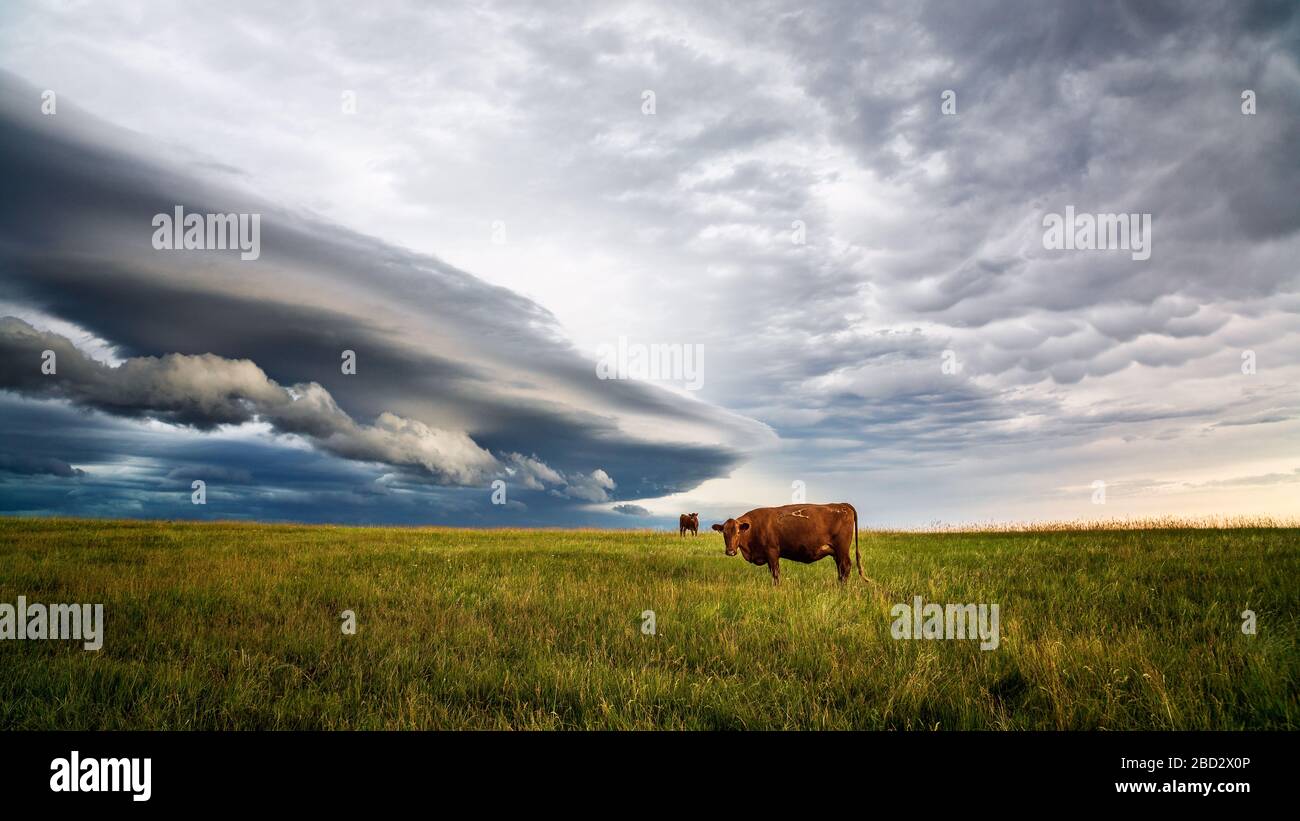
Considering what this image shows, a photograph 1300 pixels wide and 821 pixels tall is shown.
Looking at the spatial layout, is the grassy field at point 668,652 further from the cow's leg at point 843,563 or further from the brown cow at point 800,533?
the brown cow at point 800,533

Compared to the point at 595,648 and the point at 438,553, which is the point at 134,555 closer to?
the point at 438,553

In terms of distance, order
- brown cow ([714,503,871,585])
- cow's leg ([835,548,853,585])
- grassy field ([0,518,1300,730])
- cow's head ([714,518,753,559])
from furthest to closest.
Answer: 1. cow's head ([714,518,753,559])
2. brown cow ([714,503,871,585])
3. cow's leg ([835,548,853,585])
4. grassy field ([0,518,1300,730])

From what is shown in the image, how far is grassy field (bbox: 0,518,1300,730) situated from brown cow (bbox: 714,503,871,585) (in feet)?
2.55

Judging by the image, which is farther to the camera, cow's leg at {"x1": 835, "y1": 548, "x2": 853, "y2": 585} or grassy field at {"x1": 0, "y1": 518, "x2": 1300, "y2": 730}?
cow's leg at {"x1": 835, "y1": 548, "x2": 853, "y2": 585}

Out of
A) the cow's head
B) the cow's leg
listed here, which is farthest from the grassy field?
the cow's head

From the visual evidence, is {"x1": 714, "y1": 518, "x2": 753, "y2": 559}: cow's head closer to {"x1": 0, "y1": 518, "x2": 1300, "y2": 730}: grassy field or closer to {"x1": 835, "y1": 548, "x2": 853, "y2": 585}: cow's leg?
{"x1": 0, "y1": 518, "x2": 1300, "y2": 730}: grassy field

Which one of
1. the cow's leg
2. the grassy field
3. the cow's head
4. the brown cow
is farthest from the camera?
the cow's head

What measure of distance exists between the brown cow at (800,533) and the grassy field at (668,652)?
778 millimetres

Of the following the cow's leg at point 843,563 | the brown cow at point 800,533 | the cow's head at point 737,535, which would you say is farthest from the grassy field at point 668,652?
the cow's head at point 737,535

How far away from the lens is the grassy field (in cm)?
553
